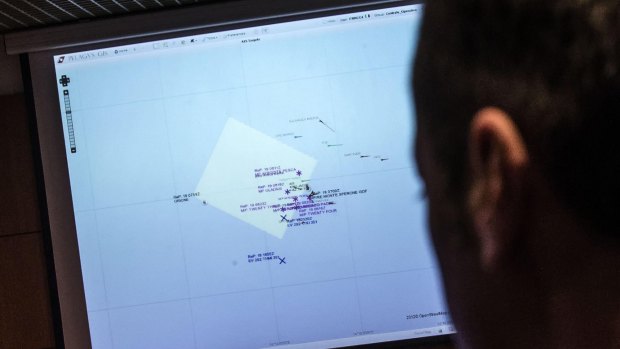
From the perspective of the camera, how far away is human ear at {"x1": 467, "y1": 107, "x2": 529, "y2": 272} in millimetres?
389

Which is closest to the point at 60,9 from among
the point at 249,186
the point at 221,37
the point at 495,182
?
the point at 221,37

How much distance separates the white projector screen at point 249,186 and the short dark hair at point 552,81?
826 millimetres

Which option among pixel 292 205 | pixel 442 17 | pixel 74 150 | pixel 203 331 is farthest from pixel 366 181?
pixel 442 17

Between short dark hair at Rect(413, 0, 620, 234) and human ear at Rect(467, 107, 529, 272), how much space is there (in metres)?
0.01

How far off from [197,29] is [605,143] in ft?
3.22

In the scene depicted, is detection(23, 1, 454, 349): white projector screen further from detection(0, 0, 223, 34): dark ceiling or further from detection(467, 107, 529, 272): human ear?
detection(467, 107, 529, 272): human ear

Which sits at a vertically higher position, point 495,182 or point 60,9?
point 60,9

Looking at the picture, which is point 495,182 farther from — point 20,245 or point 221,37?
point 20,245

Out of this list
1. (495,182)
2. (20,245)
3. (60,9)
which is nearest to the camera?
(495,182)

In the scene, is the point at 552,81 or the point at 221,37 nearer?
the point at 552,81

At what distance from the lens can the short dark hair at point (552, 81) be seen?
1.29ft

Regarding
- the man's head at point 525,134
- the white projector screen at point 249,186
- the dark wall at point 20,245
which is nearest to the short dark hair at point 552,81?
the man's head at point 525,134

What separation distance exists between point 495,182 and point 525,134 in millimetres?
38

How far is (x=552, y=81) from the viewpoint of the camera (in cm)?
40
